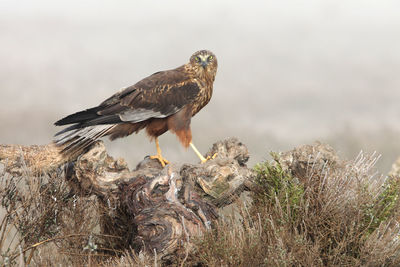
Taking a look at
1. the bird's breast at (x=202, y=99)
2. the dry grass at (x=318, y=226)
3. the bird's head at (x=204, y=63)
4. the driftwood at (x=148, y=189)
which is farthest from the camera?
the bird's head at (x=204, y=63)

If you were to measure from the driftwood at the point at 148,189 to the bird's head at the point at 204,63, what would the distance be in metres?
1.50

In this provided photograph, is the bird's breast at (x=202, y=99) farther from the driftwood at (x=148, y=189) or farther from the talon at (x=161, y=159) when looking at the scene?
the driftwood at (x=148, y=189)

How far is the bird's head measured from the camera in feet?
23.8

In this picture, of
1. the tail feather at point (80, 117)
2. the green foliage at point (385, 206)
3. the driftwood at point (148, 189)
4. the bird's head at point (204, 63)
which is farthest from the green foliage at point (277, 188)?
the tail feather at point (80, 117)

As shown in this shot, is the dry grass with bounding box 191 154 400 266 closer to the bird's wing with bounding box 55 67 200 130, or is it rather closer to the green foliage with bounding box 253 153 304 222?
the green foliage with bounding box 253 153 304 222

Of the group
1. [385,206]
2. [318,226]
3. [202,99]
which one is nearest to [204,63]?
[202,99]

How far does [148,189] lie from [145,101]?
1429 mm

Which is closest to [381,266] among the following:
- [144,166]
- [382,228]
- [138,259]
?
[382,228]

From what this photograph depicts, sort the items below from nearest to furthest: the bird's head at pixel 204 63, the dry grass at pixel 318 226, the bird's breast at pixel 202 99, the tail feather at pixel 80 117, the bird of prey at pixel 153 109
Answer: the dry grass at pixel 318 226 → the tail feather at pixel 80 117 → the bird of prey at pixel 153 109 → the bird's breast at pixel 202 99 → the bird's head at pixel 204 63

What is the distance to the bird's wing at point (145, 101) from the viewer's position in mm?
6641

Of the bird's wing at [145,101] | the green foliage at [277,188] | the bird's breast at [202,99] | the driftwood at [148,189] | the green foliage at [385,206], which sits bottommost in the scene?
the green foliage at [385,206]

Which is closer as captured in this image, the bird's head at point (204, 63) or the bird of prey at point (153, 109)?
the bird of prey at point (153, 109)

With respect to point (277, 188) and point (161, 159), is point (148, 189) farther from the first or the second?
point (277, 188)

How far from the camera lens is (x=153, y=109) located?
6.94 m
